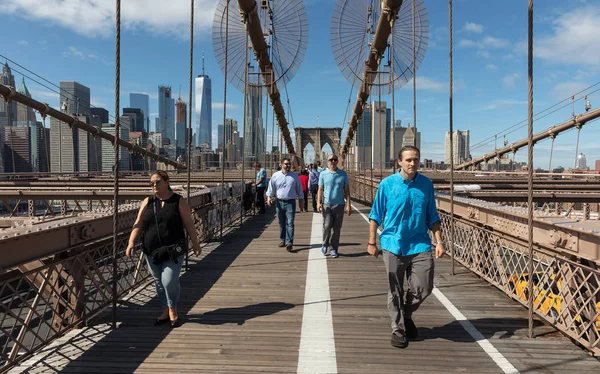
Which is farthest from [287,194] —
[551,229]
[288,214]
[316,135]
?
[316,135]

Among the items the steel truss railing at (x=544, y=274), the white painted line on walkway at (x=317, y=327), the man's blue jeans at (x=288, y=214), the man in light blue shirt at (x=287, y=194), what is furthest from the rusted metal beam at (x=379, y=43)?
the white painted line on walkway at (x=317, y=327)

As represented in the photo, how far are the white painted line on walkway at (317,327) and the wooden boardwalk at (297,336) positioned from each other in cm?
2

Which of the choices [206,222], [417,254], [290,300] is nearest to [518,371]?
[417,254]

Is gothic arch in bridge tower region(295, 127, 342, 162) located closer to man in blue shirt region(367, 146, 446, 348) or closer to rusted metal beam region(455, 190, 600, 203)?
rusted metal beam region(455, 190, 600, 203)

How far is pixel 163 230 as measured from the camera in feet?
13.9

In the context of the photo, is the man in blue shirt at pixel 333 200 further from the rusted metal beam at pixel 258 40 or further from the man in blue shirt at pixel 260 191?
the rusted metal beam at pixel 258 40

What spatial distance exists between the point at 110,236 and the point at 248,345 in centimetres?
216

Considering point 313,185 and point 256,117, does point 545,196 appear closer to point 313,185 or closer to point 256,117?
point 313,185

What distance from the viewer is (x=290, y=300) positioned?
524 cm

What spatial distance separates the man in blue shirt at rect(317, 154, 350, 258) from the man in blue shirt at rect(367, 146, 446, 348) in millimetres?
3544

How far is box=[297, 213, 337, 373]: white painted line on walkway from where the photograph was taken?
3.54 meters

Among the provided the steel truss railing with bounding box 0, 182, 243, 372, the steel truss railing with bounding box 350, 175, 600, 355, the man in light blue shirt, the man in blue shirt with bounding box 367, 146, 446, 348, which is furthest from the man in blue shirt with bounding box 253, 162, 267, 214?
the man in blue shirt with bounding box 367, 146, 446, 348

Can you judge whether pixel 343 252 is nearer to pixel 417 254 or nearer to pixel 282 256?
pixel 282 256

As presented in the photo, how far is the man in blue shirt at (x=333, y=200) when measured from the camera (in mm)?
7637
